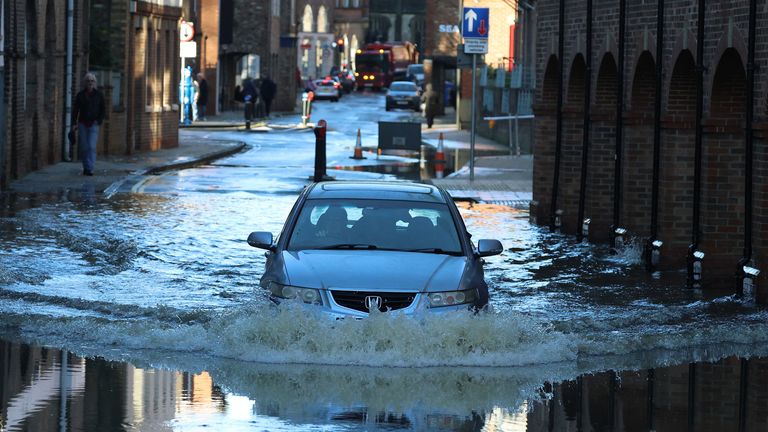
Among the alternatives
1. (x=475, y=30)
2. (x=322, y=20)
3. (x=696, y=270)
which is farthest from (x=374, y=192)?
(x=322, y=20)

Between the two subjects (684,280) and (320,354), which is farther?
(684,280)

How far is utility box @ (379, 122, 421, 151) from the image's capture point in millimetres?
41812

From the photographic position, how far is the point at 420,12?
568ft

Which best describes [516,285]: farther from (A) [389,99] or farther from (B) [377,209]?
(A) [389,99]

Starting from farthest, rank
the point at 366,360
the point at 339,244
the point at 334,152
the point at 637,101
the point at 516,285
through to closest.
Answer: the point at 334,152, the point at 637,101, the point at 516,285, the point at 339,244, the point at 366,360

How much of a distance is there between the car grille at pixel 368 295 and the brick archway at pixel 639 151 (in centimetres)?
1015

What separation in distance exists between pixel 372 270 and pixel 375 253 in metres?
0.59

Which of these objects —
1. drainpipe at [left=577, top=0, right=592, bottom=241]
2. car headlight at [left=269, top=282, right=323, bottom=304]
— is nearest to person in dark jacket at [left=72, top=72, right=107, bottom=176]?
drainpipe at [left=577, top=0, right=592, bottom=241]

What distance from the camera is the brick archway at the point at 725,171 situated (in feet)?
59.8

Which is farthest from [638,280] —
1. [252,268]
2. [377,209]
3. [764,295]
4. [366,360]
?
[366,360]

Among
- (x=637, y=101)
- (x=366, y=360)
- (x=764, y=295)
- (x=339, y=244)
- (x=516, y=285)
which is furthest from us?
(x=637, y=101)

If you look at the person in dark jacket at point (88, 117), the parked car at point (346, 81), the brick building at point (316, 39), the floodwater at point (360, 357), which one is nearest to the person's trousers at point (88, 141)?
the person in dark jacket at point (88, 117)

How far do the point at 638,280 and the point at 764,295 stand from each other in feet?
8.53

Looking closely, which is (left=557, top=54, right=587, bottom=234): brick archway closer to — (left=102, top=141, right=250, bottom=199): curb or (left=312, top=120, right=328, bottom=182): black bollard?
(left=102, top=141, right=250, bottom=199): curb
